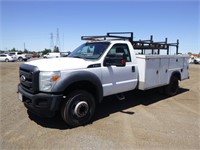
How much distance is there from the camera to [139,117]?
4887 mm

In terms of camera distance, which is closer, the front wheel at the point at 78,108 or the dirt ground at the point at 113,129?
the dirt ground at the point at 113,129

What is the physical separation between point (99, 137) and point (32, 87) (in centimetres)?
178

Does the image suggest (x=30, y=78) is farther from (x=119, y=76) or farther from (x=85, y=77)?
(x=119, y=76)

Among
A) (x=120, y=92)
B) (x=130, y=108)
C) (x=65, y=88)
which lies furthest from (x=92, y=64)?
(x=130, y=108)

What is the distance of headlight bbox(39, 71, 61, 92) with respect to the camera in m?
3.74

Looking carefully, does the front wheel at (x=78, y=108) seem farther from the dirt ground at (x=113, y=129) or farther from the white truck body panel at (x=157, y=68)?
the white truck body panel at (x=157, y=68)

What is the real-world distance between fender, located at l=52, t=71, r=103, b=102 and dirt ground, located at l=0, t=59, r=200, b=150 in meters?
0.87

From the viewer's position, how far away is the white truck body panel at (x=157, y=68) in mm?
5539

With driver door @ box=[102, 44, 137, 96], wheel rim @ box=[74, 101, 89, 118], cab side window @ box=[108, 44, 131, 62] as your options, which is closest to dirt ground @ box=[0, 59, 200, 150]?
wheel rim @ box=[74, 101, 89, 118]

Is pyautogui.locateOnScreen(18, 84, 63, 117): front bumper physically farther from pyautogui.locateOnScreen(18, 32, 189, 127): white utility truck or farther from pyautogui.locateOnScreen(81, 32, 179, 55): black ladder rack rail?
pyautogui.locateOnScreen(81, 32, 179, 55): black ladder rack rail

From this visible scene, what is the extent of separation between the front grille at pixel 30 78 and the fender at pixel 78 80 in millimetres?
424

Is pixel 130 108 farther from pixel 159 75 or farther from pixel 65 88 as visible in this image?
pixel 65 88

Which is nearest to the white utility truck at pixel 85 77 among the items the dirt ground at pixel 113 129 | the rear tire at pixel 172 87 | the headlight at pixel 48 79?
the headlight at pixel 48 79

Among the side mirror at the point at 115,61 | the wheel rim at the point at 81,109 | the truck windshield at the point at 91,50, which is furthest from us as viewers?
the truck windshield at the point at 91,50
